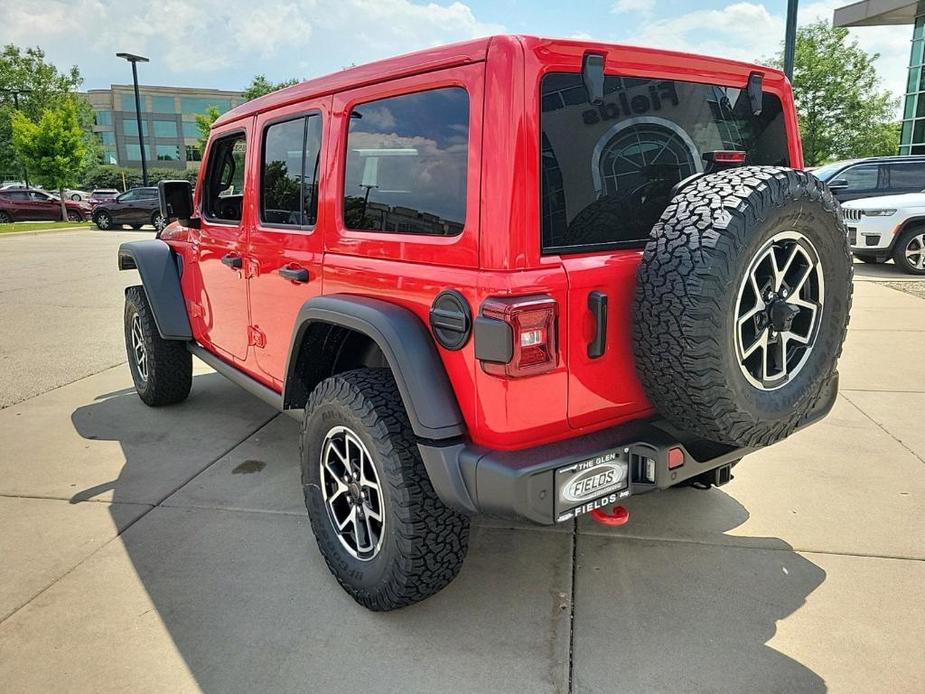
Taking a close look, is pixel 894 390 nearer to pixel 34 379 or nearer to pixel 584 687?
pixel 584 687

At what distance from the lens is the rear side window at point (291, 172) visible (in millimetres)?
2914

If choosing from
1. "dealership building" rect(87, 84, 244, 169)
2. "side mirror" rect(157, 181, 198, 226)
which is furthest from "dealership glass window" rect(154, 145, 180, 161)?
"side mirror" rect(157, 181, 198, 226)

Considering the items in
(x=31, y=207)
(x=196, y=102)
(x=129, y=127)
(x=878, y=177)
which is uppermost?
(x=196, y=102)

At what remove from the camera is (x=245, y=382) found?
3.71 m

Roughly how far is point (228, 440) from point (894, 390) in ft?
15.6

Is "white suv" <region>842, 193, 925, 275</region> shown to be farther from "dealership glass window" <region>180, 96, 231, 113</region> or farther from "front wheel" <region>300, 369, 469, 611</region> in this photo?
"dealership glass window" <region>180, 96, 231, 113</region>

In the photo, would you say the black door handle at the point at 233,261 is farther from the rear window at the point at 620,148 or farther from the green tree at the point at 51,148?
the green tree at the point at 51,148

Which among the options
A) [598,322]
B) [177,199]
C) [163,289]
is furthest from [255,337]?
[598,322]

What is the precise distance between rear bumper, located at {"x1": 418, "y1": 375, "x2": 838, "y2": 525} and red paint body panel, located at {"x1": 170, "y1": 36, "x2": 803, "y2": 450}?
6 centimetres

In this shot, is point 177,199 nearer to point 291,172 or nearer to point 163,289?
point 163,289

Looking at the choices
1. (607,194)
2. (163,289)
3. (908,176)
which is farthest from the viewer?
(908,176)

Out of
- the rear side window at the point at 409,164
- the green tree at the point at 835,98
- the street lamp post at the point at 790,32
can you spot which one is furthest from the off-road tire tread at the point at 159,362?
the green tree at the point at 835,98

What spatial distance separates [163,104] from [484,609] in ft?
288

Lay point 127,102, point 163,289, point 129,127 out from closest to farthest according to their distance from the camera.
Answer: point 163,289
point 129,127
point 127,102
